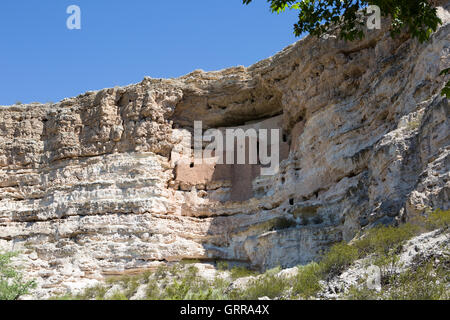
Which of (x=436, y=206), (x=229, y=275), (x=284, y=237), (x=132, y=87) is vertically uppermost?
(x=132, y=87)

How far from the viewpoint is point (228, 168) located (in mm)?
26125

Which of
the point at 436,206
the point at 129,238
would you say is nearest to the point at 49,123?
the point at 129,238

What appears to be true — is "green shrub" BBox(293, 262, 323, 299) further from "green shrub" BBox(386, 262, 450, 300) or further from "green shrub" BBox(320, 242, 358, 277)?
"green shrub" BBox(386, 262, 450, 300)

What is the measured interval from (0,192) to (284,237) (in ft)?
45.8

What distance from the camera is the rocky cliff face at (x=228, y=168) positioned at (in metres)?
17.4

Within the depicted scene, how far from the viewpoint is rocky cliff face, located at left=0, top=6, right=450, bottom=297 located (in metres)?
17.4

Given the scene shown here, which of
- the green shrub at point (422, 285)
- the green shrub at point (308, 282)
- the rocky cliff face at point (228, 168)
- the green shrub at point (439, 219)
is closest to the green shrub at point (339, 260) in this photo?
the green shrub at point (308, 282)

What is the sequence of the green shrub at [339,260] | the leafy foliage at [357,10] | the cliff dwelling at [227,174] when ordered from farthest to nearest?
the cliff dwelling at [227,174] → the green shrub at [339,260] → the leafy foliage at [357,10]

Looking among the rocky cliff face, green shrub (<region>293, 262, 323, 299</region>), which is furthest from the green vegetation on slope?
the rocky cliff face

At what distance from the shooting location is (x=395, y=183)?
15.9 meters

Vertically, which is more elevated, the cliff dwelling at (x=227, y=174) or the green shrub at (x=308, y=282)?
the cliff dwelling at (x=227, y=174)

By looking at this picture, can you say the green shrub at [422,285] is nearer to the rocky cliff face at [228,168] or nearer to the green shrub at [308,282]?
the green shrub at [308,282]
